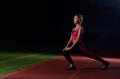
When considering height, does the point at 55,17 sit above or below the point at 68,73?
below

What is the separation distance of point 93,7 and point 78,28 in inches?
2986

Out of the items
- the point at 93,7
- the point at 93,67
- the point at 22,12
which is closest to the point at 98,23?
the point at 93,7

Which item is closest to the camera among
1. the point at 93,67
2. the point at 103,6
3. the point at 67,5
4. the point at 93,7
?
the point at 93,67

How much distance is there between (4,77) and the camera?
11836 millimetres

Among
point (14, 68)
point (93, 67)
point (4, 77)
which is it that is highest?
point (4, 77)

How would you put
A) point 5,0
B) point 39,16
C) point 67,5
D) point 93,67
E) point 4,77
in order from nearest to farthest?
1. point 4,77
2. point 93,67
3. point 5,0
4. point 39,16
5. point 67,5

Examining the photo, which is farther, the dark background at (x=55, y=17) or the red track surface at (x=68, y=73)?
the dark background at (x=55, y=17)

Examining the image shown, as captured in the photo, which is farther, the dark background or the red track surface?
the dark background

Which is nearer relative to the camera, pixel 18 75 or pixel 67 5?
pixel 18 75

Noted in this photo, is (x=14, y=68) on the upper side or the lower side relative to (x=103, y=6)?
upper

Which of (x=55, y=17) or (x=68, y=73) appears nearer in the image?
(x=68, y=73)

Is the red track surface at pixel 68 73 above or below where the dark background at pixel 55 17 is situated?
above

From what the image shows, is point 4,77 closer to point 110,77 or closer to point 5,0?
point 110,77

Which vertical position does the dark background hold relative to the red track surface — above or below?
below
